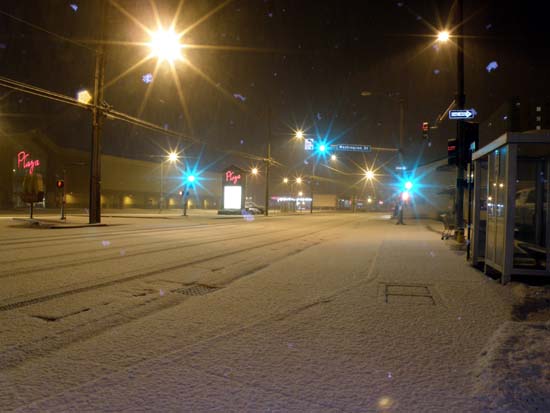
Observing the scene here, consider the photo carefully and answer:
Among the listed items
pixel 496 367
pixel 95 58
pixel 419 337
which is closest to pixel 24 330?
pixel 419 337

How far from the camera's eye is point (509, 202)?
7.22m

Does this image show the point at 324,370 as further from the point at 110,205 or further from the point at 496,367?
the point at 110,205

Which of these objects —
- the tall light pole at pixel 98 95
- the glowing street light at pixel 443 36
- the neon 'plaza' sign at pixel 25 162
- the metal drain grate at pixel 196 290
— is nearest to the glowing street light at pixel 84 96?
the tall light pole at pixel 98 95

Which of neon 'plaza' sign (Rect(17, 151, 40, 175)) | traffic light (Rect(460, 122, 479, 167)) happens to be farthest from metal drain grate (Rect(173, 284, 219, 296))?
neon 'plaza' sign (Rect(17, 151, 40, 175))

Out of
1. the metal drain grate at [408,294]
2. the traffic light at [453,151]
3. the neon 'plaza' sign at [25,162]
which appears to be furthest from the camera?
the neon 'plaza' sign at [25,162]

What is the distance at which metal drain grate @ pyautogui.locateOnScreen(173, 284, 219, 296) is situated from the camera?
21.3 ft

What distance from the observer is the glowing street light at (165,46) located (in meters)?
19.3

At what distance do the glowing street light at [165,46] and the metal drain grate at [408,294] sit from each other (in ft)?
54.5

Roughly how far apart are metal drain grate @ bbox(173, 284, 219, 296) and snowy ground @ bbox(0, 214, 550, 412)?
31 millimetres

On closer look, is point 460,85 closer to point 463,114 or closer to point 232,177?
point 463,114

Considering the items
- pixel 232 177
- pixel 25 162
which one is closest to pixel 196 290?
pixel 232 177

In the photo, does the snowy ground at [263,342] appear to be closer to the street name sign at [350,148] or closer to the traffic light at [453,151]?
the traffic light at [453,151]

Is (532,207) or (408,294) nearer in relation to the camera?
(408,294)

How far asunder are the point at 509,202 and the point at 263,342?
5.36 m
